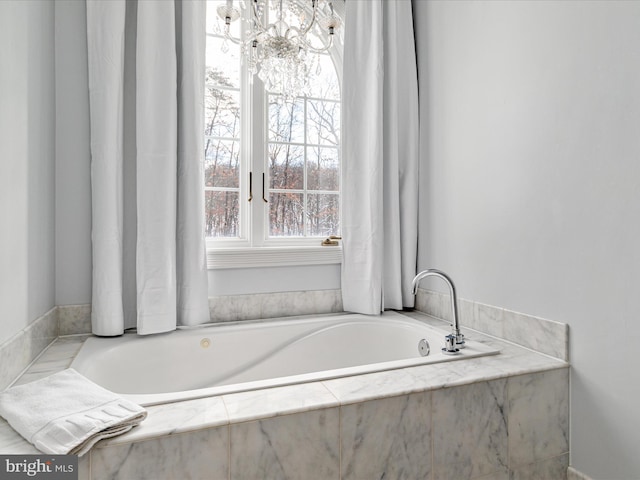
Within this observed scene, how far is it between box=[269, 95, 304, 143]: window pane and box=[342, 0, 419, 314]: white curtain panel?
1.00 feet

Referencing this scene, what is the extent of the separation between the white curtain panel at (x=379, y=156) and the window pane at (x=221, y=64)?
0.64 metres

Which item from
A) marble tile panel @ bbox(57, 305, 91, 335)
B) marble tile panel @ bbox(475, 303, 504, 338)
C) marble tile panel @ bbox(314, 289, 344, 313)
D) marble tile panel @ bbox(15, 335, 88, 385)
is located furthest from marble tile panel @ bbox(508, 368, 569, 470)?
marble tile panel @ bbox(57, 305, 91, 335)

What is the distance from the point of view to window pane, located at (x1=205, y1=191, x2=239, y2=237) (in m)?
2.17

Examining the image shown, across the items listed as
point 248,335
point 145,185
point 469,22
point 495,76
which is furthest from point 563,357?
point 145,185

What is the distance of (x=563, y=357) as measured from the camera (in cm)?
147

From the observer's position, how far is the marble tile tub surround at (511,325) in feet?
4.90

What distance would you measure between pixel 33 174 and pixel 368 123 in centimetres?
163

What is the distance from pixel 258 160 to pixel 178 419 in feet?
5.04

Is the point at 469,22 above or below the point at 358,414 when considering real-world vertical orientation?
above

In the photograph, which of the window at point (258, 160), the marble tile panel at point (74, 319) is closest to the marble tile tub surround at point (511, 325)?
the window at point (258, 160)

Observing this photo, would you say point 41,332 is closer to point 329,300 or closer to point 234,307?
point 234,307

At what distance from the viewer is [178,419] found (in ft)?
3.38

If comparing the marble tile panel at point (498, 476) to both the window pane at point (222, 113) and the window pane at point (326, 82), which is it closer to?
the window pane at point (222, 113)

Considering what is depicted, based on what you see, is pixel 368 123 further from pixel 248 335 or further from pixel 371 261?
pixel 248 335
